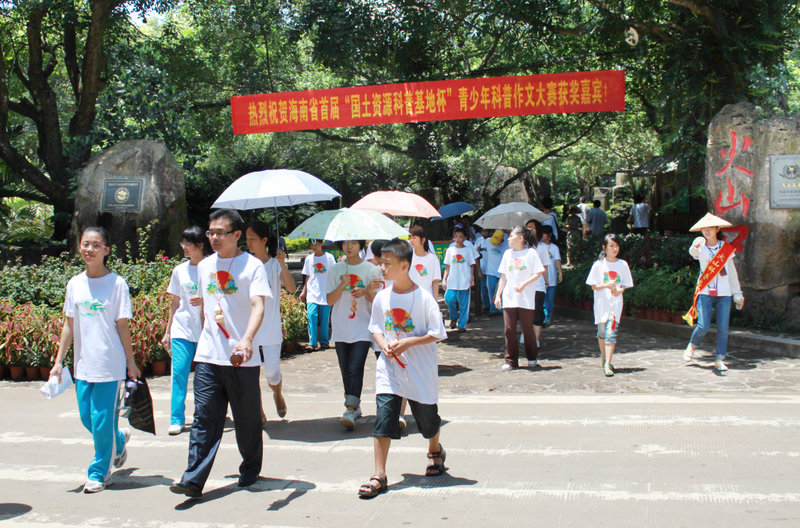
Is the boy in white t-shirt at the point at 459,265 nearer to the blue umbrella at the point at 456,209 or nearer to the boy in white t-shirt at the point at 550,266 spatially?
the boy in white t-shirt at the point at 550,266

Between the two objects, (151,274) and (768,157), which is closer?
(768,157)

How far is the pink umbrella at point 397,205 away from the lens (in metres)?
8.58

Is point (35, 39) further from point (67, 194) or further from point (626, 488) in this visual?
point (626, 488)

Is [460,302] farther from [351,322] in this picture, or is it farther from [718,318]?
[351,322]

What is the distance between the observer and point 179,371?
595 centimetres

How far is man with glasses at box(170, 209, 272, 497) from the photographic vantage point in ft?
14.3

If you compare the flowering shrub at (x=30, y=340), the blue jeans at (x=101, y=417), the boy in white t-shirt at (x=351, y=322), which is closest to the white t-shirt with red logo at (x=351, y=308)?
the boy in white t-shirt at (x=351, y=322)

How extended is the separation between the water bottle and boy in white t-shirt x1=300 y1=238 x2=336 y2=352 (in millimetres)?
4727

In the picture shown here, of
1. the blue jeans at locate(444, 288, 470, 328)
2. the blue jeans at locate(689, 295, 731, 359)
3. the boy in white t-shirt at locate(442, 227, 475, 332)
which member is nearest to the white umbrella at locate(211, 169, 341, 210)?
the boy in white t-shirt at locate(442, 227, 475, 332)

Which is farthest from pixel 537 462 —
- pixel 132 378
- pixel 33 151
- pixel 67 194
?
pixel 33 151

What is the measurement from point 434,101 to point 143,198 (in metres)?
5.46

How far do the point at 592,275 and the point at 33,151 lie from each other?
92.0 ft

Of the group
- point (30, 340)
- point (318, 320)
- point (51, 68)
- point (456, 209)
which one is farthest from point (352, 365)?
point (51, 68)

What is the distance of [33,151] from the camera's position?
29328 mm
